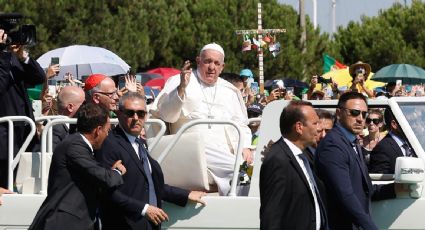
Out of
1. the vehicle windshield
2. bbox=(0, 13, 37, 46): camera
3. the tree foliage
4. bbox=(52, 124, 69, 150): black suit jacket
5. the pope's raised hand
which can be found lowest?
the tree foliage

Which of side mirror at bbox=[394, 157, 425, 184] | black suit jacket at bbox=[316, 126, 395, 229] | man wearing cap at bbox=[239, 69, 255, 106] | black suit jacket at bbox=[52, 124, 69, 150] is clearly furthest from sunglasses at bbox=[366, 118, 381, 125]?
man wearing cap at bbox=[239, 69, 255, 106]

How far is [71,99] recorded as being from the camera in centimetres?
975

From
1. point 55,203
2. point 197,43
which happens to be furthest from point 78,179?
point 197,43

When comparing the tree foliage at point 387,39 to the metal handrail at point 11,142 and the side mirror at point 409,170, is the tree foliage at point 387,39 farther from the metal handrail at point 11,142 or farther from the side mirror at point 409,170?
the side mirror at point 409,170

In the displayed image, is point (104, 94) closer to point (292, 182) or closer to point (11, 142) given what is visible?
point (11, 142)

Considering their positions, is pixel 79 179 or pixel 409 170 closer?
pixel 409 170

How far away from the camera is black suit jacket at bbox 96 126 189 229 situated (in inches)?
314

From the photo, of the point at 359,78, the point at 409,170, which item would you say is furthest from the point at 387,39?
the point at 409,170

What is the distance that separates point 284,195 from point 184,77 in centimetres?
215

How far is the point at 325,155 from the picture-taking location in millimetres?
7918

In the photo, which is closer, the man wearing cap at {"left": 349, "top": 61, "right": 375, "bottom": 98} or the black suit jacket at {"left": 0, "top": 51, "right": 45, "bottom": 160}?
the black suit jacket at {"left": 0, "top": 51, "right": 45, "bottom": 160}

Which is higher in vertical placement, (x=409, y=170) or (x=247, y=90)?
(x=409, y=170)

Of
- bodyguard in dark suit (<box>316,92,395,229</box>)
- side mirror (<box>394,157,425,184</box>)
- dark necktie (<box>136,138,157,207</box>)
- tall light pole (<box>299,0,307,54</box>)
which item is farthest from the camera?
tall light pole (<box>299,0,307,54</box>)

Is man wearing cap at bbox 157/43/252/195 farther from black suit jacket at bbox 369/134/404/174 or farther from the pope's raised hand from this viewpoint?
black suit jacket at bbox 369/134/404/174
